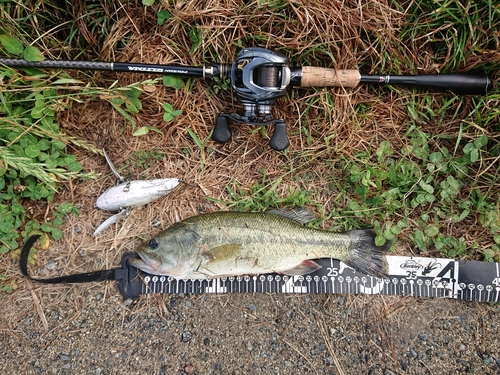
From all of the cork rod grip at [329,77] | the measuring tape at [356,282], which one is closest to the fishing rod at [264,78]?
the cork rod grip at [329,77]

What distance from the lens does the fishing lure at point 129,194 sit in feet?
9.59

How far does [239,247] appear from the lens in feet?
8.96

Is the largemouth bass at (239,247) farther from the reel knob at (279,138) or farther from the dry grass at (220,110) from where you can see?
the reel knob at (279,138)

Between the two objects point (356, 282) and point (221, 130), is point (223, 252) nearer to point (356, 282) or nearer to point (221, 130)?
point (221, 130)

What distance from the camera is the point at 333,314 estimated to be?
2.97m

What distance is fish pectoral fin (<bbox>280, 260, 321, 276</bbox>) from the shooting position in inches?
112

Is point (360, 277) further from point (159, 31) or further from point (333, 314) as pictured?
point (159, 31)

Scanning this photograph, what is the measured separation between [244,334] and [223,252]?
0.81 m

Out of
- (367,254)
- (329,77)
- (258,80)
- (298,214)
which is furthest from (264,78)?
(367,254)

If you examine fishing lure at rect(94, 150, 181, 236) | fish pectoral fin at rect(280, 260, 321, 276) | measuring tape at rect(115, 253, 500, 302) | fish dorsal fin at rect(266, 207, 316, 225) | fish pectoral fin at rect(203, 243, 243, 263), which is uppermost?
fishing lure at rect(94, 150, 181, 236)

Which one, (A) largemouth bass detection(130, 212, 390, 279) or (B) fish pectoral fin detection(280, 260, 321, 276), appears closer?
(A) largemouth bass detection(130, 212, 390, 279)

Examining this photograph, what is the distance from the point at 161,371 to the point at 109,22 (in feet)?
10.2

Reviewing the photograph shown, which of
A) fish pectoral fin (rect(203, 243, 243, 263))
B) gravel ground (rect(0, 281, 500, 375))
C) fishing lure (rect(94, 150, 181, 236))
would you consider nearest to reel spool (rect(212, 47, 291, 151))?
fishing lure (rect(94, 150, 181, 236))

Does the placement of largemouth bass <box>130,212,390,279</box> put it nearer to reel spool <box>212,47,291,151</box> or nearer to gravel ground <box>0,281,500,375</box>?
gravel ground <box>0,281,500,375</box>
